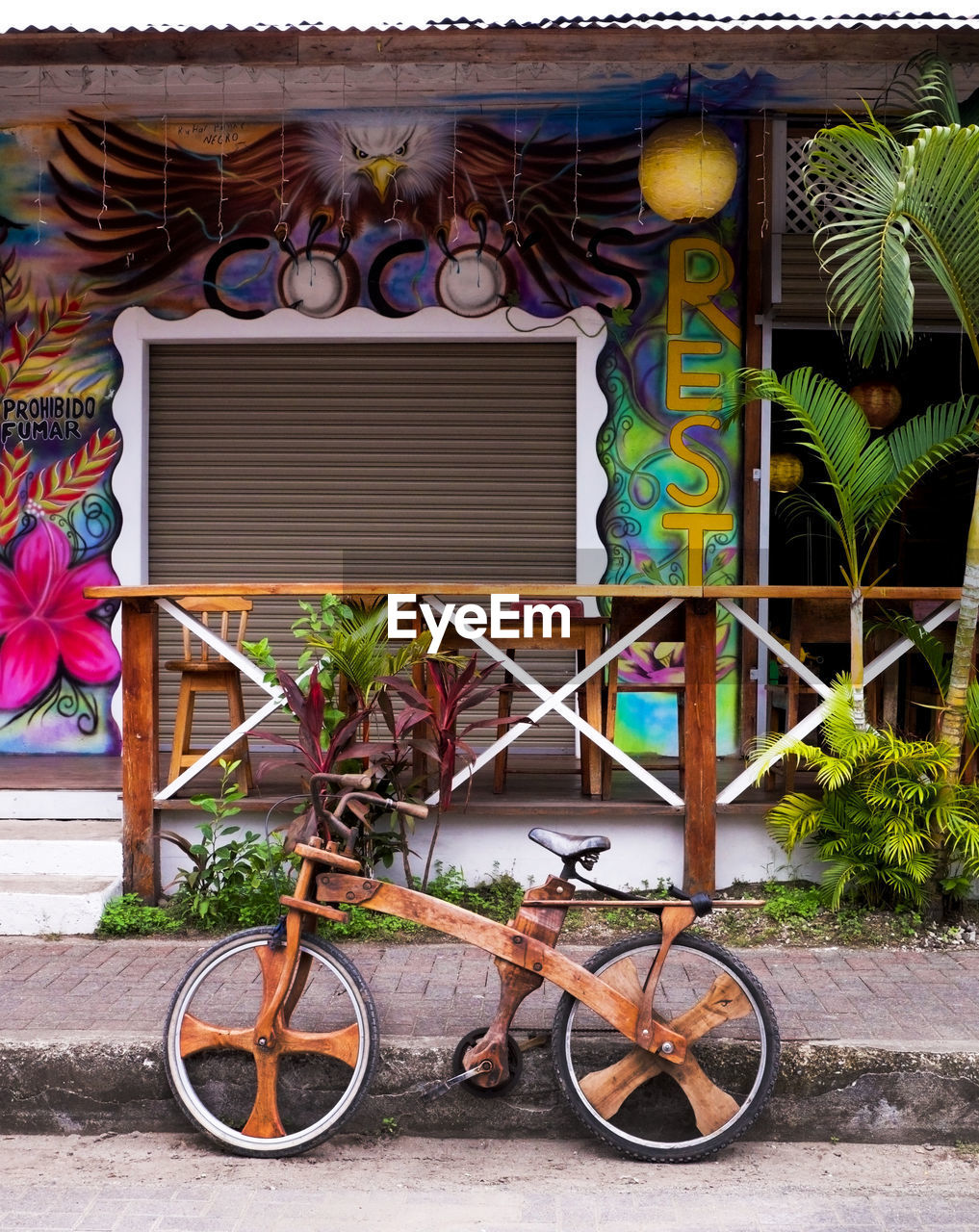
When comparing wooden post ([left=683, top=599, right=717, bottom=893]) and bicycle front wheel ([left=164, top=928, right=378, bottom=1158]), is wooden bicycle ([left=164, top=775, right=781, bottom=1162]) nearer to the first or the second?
bicycle front wheel ([left=164, top=928, right=378, bottom=1158])

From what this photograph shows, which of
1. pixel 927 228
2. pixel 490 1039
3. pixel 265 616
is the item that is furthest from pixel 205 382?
pixel 490 1039

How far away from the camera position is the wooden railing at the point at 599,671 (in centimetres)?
594

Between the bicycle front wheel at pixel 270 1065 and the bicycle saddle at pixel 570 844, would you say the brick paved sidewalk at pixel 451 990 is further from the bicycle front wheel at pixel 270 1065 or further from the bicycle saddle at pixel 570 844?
the bicycle saddle at pixel 570 844

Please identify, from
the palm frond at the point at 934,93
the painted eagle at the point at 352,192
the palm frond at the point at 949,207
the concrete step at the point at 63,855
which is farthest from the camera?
the painted eagle at the point at 352,192

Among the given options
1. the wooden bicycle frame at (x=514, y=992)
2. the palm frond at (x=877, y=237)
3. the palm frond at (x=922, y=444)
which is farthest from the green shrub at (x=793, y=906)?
the palm frond at (x=877, y=237)

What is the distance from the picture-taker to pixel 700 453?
26.4ft

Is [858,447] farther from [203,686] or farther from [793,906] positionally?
[203,686]

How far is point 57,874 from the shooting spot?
6.18 meters

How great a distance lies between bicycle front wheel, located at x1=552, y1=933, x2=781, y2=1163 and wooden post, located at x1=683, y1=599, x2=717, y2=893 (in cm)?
181

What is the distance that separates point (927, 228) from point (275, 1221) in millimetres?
4370

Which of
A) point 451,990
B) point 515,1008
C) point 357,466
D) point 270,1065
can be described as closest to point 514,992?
point 515,1008

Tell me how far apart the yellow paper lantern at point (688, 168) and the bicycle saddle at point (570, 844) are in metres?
4.09

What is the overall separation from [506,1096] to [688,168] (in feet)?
15.7

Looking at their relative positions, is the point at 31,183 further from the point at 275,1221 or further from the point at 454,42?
the point at 275,1221
